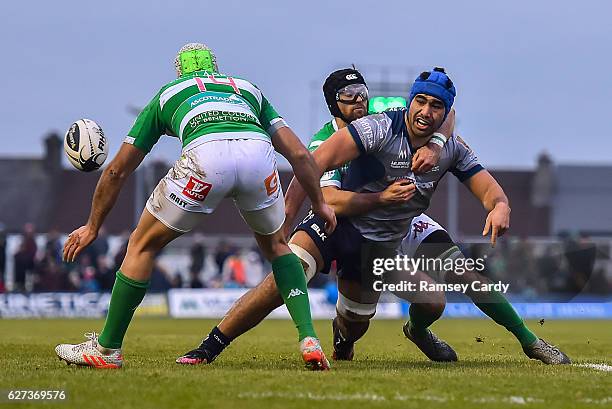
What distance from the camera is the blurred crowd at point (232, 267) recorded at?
25328mm

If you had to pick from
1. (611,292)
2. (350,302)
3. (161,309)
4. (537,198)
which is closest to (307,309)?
(350,302)

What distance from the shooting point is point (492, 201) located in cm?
888

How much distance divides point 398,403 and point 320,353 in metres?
1.63

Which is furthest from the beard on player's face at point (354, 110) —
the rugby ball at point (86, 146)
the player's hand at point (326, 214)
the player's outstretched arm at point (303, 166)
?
the rugby ball at point (86, 146)

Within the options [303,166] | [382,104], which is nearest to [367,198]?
[303,166]

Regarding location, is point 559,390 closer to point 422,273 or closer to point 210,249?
point 422,273

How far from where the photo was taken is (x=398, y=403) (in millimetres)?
6027

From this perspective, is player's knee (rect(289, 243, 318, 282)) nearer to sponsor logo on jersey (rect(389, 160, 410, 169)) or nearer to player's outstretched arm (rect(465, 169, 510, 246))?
sponsor logo on jersey (rect(389, 160, 410, 169))

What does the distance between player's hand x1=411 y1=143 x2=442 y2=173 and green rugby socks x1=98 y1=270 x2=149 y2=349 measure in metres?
2.19

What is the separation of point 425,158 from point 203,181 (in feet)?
6.35

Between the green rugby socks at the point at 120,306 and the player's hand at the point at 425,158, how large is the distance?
7.19 ft

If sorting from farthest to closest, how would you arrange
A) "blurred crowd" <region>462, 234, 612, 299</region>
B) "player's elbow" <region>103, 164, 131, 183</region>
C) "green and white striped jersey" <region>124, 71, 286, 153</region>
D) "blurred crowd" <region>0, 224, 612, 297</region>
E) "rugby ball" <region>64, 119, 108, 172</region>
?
"blurred crowd" <region>462, 234, 612, 299</region>
"blurred crowd" <region>0, 224, 612, 297</region>
"rugby ball" <region>64, 119, 108, 172</region>
"player's elbow" <region>103, 164, 131, 183</region>
"green and white striped jersey" <region>124, 71, 286, 153</region>

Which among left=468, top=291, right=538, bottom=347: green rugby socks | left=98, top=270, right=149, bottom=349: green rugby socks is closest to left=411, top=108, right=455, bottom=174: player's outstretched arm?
left=468, top=291, right=538, bottom=347: green rugby socks

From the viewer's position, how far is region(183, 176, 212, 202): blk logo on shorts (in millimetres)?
7324
